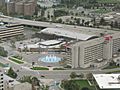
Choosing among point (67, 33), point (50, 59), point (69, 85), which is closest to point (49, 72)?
point (50, 59)

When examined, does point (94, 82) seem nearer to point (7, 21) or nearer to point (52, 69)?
point (52, 69)

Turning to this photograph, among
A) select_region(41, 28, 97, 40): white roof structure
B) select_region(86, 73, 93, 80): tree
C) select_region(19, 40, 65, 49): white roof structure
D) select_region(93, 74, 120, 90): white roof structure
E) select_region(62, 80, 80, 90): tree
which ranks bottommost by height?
select_region(86, 73, 93, 80): tree

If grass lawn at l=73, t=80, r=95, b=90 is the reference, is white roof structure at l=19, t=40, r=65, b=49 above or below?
above

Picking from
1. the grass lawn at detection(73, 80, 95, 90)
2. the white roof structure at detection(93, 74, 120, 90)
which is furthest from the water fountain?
the white roof structure at detection(93, 74, 120, 90)

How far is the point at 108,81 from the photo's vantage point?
1328cm

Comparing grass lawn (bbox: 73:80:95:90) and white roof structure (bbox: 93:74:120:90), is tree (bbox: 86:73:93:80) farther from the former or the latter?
white roof structure (bbox: 93:74:120:90)

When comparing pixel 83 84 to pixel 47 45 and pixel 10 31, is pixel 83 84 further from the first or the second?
pixel 10 31

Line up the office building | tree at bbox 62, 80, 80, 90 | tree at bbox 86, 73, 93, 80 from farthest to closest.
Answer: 1. the office building
2. tree at bbox 86, 73, 93, 80
3. tree at bbox 62, 80, 80, 90

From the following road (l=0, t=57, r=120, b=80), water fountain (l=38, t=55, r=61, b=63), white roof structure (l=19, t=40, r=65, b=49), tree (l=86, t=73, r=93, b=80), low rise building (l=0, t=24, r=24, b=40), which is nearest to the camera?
tree (l=86, t=73, r=93, b=80)

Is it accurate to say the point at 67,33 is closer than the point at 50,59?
No

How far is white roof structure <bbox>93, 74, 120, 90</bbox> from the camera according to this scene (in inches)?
505

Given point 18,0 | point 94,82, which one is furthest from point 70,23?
point 94,82

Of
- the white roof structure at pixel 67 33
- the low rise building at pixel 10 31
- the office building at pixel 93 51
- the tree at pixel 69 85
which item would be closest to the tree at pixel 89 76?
the tree at pixel 69 85

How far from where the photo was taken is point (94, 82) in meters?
14.1
